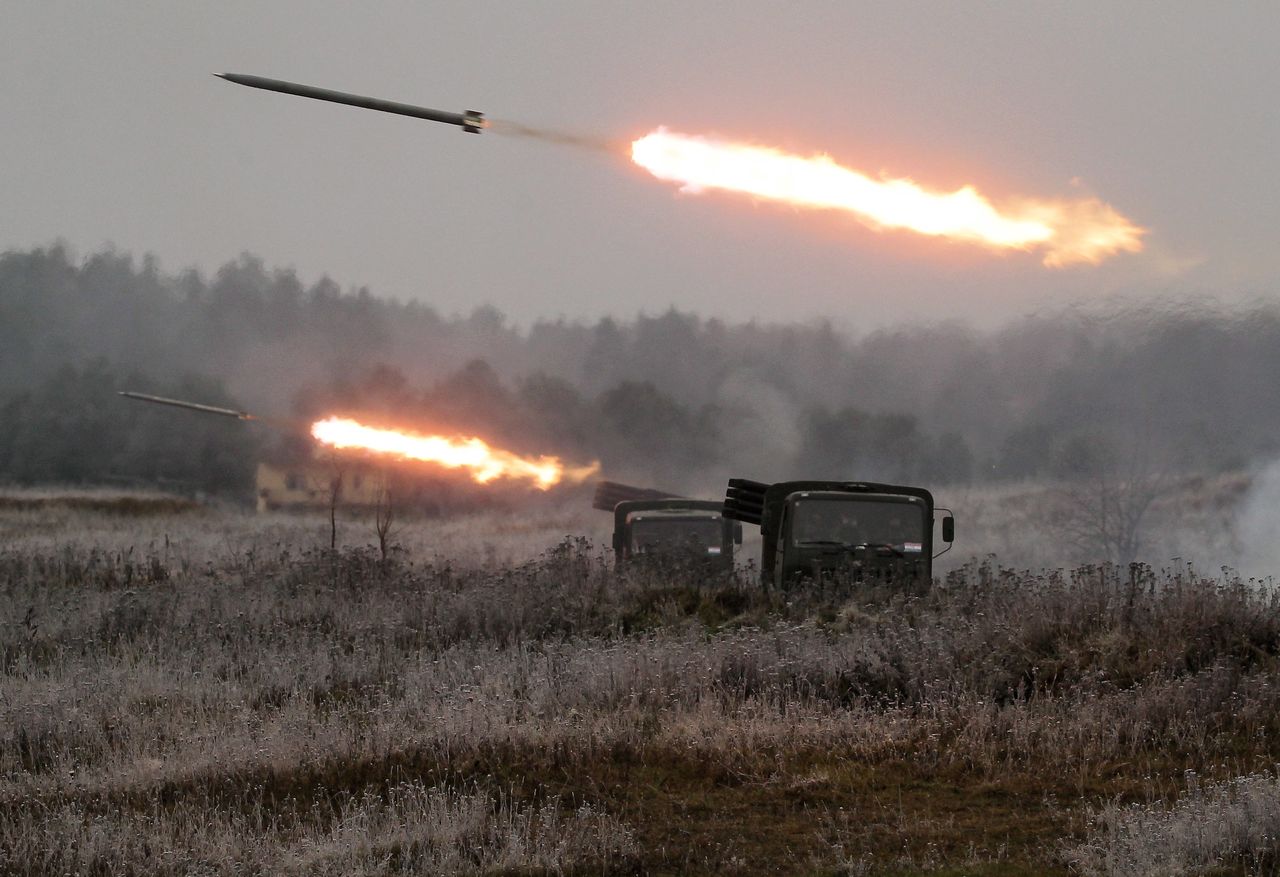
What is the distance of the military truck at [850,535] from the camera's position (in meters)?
20.9

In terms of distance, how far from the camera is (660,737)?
12125mm

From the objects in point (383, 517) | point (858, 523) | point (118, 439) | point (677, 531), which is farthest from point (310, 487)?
point (858, 523)

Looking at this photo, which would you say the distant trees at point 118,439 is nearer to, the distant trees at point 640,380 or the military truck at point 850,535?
the distant trees at point 640,380

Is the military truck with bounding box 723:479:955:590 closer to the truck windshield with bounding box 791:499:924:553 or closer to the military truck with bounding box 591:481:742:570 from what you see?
Answer: the truck windshield with bounding box 791:499:924:553

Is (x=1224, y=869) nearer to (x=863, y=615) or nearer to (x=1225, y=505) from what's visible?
(x=863, y=615)

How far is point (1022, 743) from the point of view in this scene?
12.0 m

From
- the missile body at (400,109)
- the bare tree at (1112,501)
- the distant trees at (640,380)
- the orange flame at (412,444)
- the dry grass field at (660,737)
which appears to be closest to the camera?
the dry grass field at (660,737)

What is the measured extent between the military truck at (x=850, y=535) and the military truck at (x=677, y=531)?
3537 millimetres

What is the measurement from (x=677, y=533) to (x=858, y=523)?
5156mm

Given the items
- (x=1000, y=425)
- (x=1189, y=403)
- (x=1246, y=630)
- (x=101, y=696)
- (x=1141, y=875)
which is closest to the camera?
(x=1141, y=875)

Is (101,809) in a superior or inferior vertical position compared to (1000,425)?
inferior

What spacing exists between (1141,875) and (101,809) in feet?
22.1

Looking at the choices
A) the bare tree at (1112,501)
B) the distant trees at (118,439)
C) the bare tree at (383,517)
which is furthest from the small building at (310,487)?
the bare tree at (1112,501)

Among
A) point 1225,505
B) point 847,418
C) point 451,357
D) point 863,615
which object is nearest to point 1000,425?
point 847,418
